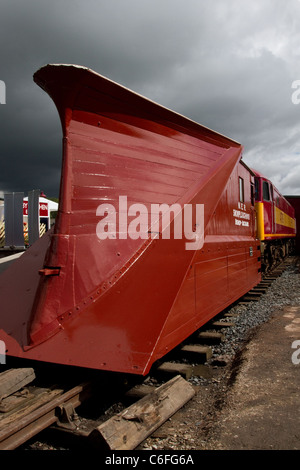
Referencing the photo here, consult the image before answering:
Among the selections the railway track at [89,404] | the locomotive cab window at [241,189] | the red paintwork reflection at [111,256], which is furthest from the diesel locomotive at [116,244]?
the locomotive cab window at [241,189]

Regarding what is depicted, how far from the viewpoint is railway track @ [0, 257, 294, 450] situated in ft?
7.47

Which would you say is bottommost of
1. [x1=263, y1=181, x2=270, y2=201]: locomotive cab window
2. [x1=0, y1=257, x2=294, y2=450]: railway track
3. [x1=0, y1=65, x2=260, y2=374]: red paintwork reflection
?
[x1=0, y1=257, x2=294, y2=450]: railway track

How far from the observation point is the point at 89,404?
3.21 meters

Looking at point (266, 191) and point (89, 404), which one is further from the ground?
point (266, 191)

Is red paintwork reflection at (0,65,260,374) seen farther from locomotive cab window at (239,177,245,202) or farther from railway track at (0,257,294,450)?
locomotive cab window at (239,177,245,202)

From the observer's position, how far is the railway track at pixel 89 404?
228cm

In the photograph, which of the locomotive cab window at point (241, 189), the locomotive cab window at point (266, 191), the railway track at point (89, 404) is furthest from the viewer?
the locomotive cab window at point (266, 191)

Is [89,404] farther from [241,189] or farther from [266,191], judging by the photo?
[266,191]

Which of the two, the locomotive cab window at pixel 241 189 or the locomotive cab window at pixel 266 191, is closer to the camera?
the locomotive cab window at pixel 241 189

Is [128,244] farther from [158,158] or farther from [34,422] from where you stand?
[34,422]

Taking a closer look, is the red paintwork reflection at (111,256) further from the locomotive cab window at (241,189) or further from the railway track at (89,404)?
the locomotive cab window at (241,189)

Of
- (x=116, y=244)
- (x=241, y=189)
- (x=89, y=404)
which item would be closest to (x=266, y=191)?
(x=241, y=189)

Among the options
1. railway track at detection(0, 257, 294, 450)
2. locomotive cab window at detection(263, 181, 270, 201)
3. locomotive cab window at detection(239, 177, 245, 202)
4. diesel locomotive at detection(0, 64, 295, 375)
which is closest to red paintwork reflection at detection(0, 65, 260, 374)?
diesel locomotive at detection(0, 64, 295, 375)
